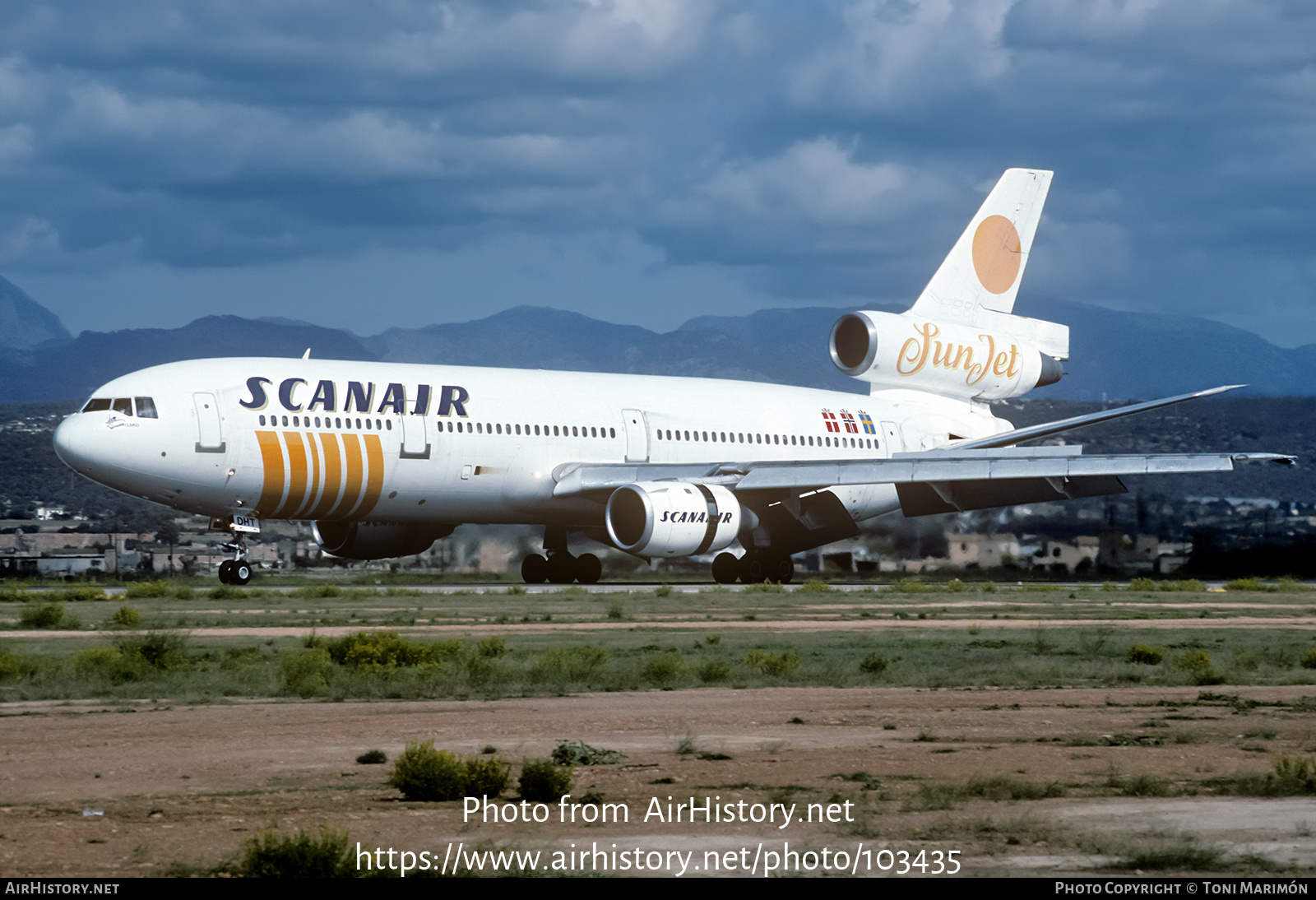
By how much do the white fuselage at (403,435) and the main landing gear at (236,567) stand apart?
39.5 inches

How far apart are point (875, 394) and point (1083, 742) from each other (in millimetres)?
34772

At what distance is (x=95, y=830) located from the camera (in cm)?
986

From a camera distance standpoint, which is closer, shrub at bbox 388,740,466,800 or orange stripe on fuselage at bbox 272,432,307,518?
shrub at bbox 388,740,466,800

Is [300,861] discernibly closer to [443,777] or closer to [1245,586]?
[443,777]

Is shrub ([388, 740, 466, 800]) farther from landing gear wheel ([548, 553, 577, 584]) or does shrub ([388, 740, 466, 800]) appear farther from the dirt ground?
landing gear wheel ([548, 553, 577, 584])

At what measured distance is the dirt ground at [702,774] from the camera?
9.38m

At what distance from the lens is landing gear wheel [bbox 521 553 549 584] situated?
141ft

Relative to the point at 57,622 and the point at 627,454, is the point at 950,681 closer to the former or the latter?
the point at 57,622

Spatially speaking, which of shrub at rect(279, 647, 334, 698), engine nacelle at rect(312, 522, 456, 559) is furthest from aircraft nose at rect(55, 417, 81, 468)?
shrub at rect(279, 647, 334, 698)

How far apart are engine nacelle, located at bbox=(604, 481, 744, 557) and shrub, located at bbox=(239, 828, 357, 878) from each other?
28360mm

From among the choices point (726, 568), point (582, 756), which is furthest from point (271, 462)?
point (582, 756)

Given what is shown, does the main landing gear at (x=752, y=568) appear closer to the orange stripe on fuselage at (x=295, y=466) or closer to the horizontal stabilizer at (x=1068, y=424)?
the horizontal stabilizer at (x=1068, y=424)

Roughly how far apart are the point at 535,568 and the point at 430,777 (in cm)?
3237

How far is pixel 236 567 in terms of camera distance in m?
35.7
